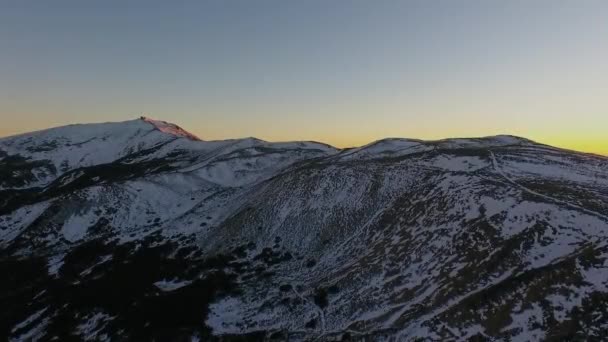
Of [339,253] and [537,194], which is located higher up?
[537,194]

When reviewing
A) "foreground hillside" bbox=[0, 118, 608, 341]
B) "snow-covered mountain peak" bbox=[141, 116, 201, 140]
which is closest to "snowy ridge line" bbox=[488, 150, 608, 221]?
"foreground hillside" bbox=[0, 118, 608, 341]

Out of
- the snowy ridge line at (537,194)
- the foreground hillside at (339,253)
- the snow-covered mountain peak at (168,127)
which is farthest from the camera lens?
the snow-covered mountain peak at (168,127)

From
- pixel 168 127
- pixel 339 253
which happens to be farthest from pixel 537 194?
pixel 168 127

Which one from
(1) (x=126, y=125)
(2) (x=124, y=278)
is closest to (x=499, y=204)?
(2) (x=124, y=278)

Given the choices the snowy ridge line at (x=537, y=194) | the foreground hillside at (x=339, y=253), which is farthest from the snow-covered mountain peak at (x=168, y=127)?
the snowy ridge line at (x=537, y=194)

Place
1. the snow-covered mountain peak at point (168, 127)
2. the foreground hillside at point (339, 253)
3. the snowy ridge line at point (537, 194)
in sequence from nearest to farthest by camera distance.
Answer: the foreground hillside at point (339, 253)
the snowy ridge line at point (537, 194)
the snow-covered mountain peak at point (168, 127)

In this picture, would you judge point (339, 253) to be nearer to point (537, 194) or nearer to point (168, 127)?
point (537, 194)

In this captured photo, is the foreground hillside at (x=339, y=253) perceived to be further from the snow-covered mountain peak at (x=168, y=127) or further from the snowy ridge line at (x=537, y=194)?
the snow-covered mountain peak at (x=168, y=127)

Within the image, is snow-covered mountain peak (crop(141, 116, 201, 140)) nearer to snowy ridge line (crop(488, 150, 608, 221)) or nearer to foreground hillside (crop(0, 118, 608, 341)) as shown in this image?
foreground hillside (crop(0, 118, 608, 341))
